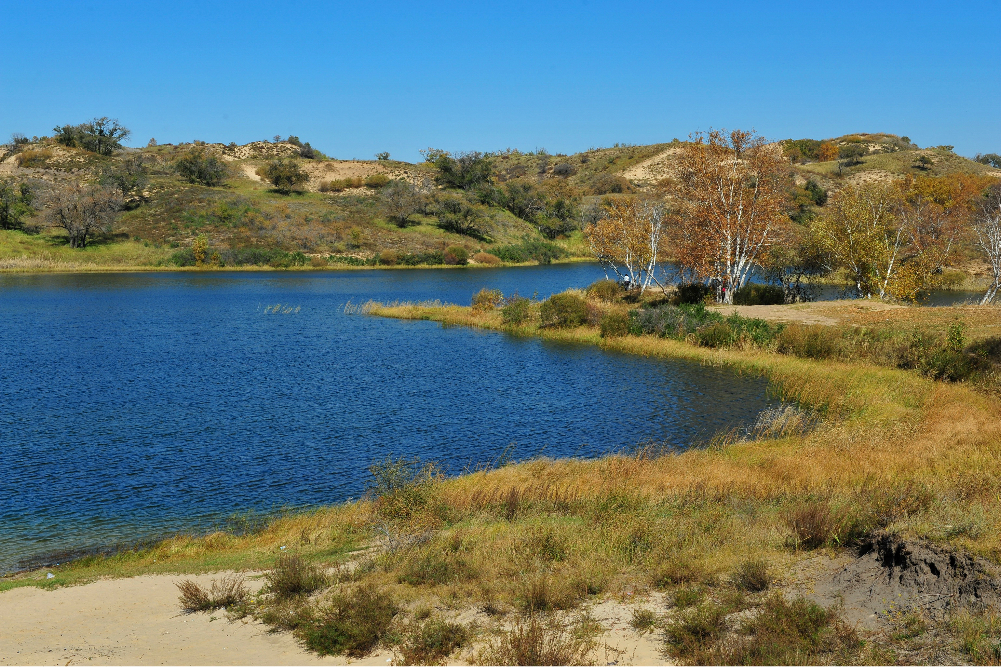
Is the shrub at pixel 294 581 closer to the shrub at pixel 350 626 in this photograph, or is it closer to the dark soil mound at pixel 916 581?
the shrub at pixel 350 626

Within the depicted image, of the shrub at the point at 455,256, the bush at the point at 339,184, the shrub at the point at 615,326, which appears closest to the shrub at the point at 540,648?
the shrub at the point at 615,326

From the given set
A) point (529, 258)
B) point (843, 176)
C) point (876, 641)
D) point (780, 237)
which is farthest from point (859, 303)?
point (843, 176)

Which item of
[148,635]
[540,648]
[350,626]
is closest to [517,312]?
[148,635]

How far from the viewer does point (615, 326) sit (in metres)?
45.5

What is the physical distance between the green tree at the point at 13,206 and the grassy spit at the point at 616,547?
105761mm

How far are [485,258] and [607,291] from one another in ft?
204

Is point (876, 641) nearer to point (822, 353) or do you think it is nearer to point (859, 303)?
point (822, 353)

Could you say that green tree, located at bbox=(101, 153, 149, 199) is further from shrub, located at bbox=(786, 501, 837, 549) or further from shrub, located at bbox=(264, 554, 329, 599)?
shrub, located at bbox=(786, 501, 837, 549)

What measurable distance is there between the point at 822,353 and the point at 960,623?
94.4 feet

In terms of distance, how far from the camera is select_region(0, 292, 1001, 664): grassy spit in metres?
9.33

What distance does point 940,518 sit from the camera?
11.3 metres

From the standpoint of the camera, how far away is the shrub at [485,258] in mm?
116469

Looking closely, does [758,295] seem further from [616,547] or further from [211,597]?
[211,597]

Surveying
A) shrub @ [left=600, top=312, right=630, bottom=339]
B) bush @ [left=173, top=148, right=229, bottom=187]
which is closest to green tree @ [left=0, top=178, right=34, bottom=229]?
bush @ [left=173, top=148, right=229, bottom=187]
